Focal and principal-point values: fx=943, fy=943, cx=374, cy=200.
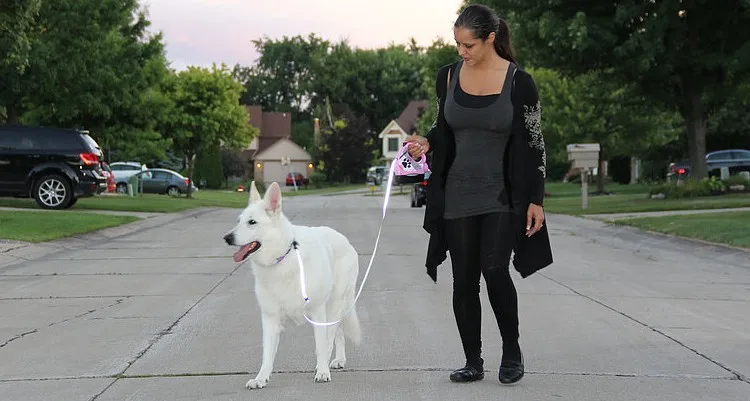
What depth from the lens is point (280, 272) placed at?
5555mm

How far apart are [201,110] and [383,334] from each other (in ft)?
129

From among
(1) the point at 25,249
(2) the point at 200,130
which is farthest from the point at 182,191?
(1) the point at 25,249

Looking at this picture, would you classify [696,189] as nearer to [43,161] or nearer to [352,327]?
[43,161]

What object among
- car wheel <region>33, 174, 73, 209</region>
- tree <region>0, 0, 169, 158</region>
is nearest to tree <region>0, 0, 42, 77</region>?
car wheel <region>33, 174, 73, 209</region>

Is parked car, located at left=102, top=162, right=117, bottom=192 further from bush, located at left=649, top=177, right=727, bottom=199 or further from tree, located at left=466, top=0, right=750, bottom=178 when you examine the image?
bush, located at left=649, top=177, right=727, bottom=199

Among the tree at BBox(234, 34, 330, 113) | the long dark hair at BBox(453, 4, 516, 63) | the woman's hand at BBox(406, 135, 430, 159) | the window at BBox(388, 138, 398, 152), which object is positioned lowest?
the woman's hand at BBox(406, 135, 430, 159)

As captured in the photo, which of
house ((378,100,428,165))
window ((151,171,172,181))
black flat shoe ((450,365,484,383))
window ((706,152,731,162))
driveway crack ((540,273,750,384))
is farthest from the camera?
house ((378,100,428,165))

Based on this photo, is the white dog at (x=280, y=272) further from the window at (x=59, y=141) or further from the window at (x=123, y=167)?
the window at (x=123, y=167)

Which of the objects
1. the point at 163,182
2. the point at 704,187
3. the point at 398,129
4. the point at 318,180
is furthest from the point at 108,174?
the point at 398,129

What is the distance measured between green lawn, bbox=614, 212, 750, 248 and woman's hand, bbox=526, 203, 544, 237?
11.4 meters

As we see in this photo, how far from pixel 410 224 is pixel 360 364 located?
52.6 ft

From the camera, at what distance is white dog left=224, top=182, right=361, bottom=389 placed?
5.52 m

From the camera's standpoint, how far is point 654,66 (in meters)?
28.7

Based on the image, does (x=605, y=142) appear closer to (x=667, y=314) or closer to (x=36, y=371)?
(x=667, y=314)
